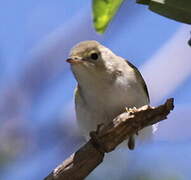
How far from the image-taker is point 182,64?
3.37 m

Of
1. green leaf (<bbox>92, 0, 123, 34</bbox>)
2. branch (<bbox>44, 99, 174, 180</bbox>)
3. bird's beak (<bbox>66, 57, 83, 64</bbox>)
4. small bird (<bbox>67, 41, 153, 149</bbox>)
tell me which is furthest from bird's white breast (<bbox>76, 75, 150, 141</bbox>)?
green leaf (<bbox>92, 0, 123, 34</bbox>)

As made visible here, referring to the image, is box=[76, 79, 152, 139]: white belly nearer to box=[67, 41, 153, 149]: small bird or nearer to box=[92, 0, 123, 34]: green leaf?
box=[67, 41, 153, 149]: small bird

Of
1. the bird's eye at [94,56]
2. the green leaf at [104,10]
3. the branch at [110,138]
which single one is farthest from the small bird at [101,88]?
the green leaf at [104,10]

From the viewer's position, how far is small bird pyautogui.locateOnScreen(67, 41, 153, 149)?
9.16 ft

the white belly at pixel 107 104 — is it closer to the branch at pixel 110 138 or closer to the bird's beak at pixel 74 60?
the bird's beak at pixel 74 60

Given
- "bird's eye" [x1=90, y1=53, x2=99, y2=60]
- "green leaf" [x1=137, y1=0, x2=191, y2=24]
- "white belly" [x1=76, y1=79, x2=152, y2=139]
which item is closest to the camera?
"green leaf" [x1=137, y1=0, x2=191, y2=24]

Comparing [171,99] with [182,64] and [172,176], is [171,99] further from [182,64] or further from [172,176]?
[172,176]

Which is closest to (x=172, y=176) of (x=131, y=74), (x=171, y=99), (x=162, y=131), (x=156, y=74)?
(x=162, y=131)

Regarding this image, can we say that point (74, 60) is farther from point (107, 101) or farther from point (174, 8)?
point (174, 8)

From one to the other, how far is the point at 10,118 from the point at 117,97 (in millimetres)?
1267

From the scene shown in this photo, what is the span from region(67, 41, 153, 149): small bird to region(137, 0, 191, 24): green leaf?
1.44 metres

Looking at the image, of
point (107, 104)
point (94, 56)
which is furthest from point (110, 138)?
point (94, 56)

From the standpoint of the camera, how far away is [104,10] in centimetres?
133

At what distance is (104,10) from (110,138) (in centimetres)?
90
